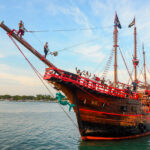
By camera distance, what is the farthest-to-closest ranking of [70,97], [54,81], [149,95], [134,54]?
[134,54] → [149,95] → [70,97] → [54,81]

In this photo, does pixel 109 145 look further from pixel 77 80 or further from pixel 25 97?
pixel 25 97

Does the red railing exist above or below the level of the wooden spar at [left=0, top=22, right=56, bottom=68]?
below

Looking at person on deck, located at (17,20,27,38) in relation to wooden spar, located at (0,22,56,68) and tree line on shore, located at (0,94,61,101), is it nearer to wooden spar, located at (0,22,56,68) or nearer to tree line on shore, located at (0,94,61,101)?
wooden spar, located at (0,22,56,68)

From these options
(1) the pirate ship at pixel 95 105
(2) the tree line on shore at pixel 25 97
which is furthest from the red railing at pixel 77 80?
(2) the tree line on shore at pixel 25 97

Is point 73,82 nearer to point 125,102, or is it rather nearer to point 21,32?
point 21,32

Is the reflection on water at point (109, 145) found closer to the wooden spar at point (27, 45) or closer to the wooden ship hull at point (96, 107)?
the wooden ship hull at point (96, 107)

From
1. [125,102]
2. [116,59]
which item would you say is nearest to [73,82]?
[125,102]

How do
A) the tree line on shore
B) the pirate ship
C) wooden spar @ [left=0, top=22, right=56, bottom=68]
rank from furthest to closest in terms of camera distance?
the tree line on shore, the pirate ship, wooden spar @ [left=0, top=22, right=56, bottom=68]

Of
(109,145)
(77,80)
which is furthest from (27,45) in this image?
(109,145)

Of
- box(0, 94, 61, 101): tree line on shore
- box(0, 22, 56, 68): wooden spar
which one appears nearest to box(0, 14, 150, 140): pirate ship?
box(0, 22, 56, 68): wooden spar

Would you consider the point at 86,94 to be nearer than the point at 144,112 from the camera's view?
Yes

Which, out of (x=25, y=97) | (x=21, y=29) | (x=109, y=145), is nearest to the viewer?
(x=21, y=29)

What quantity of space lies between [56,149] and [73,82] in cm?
588

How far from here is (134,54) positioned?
26.6 meters
